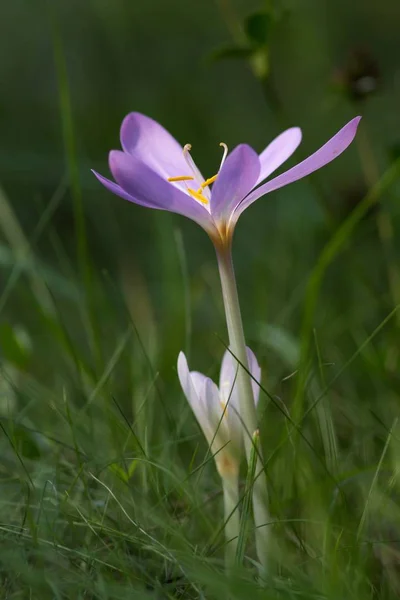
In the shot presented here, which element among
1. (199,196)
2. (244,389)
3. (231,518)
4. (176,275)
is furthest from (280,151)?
(176,275)

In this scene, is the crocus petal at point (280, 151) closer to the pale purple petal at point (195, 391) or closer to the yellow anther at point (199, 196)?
the yellow anther at point (199, 196)

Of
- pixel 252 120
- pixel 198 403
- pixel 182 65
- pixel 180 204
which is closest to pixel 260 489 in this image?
pixel 198 403

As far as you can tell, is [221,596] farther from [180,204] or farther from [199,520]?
[180,204]

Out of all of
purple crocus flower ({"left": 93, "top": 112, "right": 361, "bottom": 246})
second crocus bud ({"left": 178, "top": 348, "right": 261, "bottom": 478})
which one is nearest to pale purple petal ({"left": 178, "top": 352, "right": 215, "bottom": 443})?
second crocus bud ({"left": 178, "top": 348, "right": 261, "bottom": 478})

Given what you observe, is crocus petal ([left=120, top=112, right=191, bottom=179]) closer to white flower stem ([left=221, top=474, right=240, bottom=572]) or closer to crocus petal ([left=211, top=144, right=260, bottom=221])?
crocus petal ([left=211, top=144, right=260, bottom=221])

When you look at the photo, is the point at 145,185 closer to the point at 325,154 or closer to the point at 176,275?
the point at 325,154
